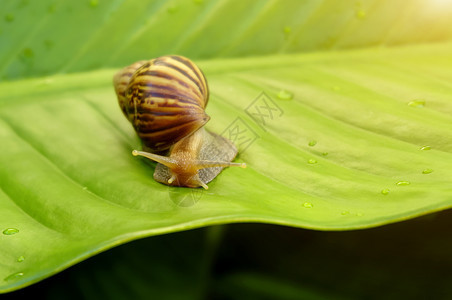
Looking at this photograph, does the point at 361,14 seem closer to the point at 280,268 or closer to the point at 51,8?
the point at 280,268

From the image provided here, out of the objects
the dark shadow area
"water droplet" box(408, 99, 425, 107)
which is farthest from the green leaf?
the dark shadow area

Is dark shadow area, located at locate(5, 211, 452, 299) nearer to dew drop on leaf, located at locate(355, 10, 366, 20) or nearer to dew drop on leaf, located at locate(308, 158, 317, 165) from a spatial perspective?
dew drop on leaf, located at locate(308, 158, 317, 165)

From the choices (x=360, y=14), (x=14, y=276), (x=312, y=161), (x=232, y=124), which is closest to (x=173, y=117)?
(x=232, y=124)

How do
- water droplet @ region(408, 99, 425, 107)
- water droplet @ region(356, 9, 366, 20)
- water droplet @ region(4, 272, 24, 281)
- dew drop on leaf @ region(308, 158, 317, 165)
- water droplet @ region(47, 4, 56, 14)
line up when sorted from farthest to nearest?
water droplet @ region(356, 9, 366, 20) < water droplet @ region(47, 4, 56, 14) < water droplet @ region(408, 99, 425, 107) < dew drop on leaf @ region(308, 158, 317, 165) < water droplet @ region(4, 272, 24, 281)

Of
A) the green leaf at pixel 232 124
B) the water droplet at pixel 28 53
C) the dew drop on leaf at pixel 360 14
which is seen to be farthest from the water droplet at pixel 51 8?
the dew drop on leaf at pixel 360 14

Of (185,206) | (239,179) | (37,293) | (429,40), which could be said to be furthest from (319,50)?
(37,293)
